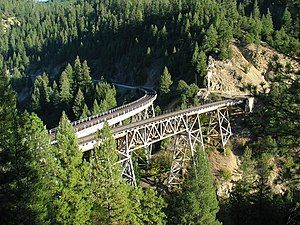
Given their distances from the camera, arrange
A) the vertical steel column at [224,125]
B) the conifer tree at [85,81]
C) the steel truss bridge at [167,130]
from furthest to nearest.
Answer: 1. the conifer tree at [85,81]
2. the vertical steel column at [224,125]
3. the steel truss bridge at [167,130]

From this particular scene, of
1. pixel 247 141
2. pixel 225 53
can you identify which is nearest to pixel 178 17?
pixel 225 53

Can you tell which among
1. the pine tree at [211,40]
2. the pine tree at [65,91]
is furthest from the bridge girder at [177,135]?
the pine tree at [65,91]

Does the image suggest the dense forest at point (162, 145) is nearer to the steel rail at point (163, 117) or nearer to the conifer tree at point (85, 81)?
the conifer tree at point (85, 81)

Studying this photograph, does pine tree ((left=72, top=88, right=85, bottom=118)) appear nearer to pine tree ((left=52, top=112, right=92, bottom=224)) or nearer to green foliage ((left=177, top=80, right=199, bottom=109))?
green foliage ((left=177, top=80, right=199, bottom=109))

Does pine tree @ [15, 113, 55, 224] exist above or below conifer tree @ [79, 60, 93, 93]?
above

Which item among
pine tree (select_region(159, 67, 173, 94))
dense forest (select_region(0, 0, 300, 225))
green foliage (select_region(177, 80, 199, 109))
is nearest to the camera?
dense forest (select_region(0, 0, 300, 225))

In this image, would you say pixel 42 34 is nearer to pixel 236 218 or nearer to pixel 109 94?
pixel 109 94

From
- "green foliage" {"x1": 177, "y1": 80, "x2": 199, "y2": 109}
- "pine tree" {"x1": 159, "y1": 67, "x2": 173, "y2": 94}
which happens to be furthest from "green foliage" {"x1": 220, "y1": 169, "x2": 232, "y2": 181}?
"pine tree" {"x1": 159, "y1": 67, "x2": 173, "y2": 94}
